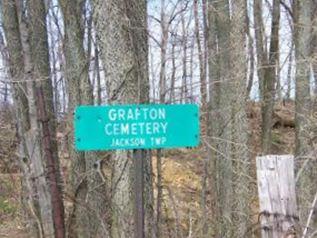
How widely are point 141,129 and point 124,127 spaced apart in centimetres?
11

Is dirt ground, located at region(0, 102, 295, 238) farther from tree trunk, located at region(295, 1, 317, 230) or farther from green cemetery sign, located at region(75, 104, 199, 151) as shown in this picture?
green cemetery sign, located at region(75, 104, 199, 151)

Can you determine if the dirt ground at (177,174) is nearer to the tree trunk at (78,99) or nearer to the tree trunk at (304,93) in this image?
the tree trunk at (78,99)

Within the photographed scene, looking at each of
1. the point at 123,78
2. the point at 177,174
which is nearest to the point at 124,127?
the point at 123,78

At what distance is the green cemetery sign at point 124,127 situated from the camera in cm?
393

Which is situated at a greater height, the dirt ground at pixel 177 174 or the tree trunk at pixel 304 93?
the tree trunk at pixel 304 93

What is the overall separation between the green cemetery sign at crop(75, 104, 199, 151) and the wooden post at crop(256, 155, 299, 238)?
0.64 m

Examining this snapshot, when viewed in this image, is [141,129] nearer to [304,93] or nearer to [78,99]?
[78,99]

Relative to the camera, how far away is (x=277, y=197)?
12.9 ft

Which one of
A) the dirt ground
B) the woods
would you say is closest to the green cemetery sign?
the woods

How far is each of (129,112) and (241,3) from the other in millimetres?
7872

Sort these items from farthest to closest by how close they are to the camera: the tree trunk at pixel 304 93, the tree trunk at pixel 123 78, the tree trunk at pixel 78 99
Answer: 1. the tree trunk at pixel 304 93
2. the tree trunk at pixel 78 99
3. the tree trunk at pixel 123 78

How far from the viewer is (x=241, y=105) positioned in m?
11.7

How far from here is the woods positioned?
4062 mm

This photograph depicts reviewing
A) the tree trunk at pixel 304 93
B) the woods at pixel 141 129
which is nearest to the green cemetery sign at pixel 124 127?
the woods at pixel 141 129
